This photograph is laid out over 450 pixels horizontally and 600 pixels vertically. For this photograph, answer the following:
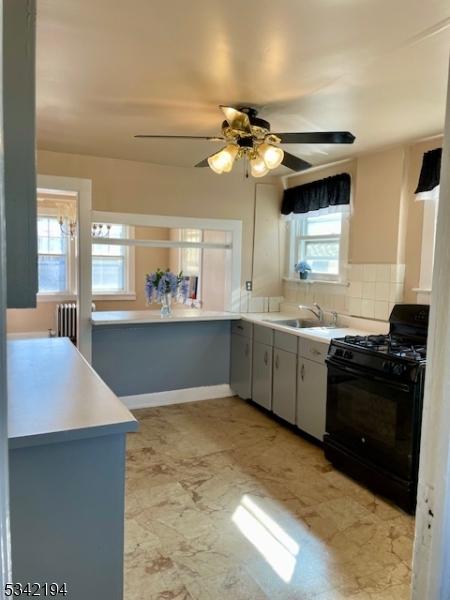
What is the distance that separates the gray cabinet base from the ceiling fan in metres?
1.65

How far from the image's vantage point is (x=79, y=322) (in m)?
3.86

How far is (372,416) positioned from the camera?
Result: 8.93 ft

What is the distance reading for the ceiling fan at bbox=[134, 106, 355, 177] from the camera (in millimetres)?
2275

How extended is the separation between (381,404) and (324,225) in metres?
2.12

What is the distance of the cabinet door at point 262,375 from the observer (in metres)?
3.90

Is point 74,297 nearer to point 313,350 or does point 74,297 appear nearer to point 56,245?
point 56,245

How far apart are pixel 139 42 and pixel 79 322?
2.58 metres

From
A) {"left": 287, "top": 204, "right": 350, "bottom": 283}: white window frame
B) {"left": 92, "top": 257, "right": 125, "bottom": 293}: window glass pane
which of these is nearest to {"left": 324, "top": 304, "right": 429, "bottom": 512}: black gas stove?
{"left": 287, "top": 204, "right": 350, "bottom": 283}: white window frame

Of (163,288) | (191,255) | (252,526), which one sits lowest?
(252,526)

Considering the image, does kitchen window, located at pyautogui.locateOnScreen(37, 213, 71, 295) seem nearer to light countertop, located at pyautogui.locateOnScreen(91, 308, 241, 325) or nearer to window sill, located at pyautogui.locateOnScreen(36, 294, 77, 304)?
window sill, located at pyautogui.locateOnScreen(36, 294, 77, 304)

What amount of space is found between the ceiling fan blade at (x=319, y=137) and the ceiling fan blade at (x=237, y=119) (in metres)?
0.19

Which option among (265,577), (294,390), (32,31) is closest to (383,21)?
(32,31)

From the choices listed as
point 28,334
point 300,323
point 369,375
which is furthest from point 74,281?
point 369,375

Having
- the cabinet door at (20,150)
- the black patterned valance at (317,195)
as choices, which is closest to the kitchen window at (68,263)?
the black patterned valance at (317,195)
